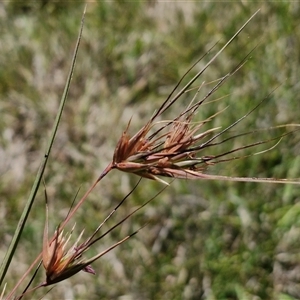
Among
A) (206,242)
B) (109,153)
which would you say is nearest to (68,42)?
(109,153)

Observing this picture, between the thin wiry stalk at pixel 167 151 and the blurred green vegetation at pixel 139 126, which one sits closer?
the thin wiry stalk at pixel 167 151

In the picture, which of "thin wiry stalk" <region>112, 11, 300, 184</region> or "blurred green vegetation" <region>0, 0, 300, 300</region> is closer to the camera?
"thin wiry stalk" <region>112, 11, 300, 184</region>

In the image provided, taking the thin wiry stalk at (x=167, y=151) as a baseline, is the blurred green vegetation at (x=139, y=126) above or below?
above

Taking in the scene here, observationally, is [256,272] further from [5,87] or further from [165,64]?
[5,87]

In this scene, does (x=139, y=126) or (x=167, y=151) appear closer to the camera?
(x=167, y=151)

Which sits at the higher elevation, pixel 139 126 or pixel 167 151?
pixel 139 126

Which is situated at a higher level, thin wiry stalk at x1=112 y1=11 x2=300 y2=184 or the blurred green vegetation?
the blurred green vegetation

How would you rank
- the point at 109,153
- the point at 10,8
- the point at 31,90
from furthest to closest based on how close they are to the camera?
the point at 10,8, the point at 31,90, the point at 109,153

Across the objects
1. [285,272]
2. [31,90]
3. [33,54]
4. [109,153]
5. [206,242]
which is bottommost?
[285,272]
